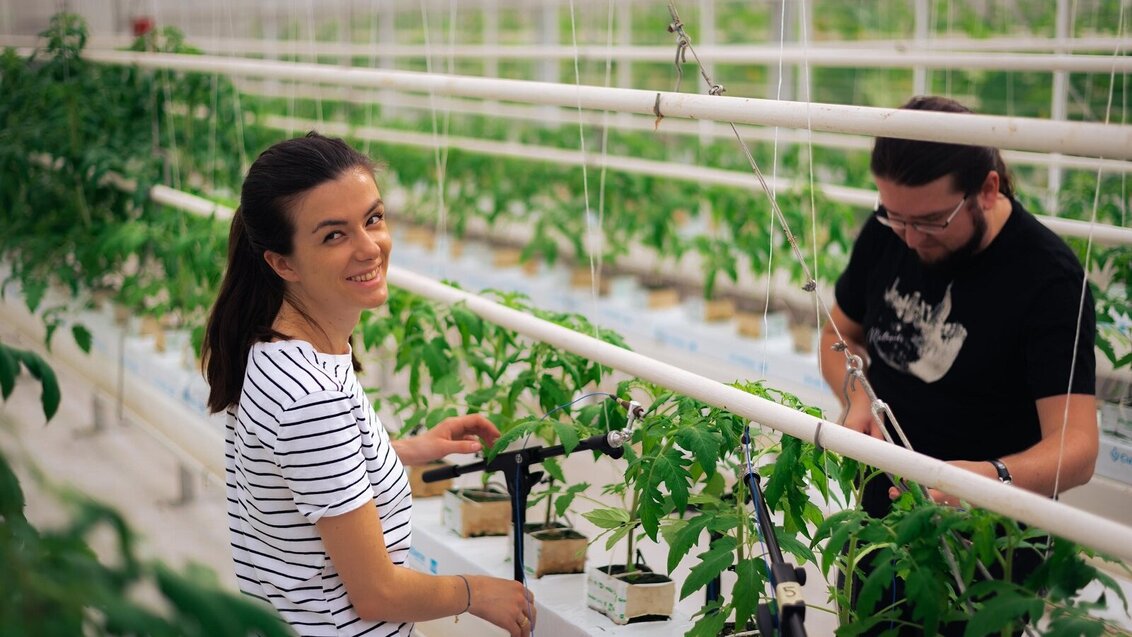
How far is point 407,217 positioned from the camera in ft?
23.3

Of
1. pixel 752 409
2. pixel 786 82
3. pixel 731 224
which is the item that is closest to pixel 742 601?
pixel 752 409

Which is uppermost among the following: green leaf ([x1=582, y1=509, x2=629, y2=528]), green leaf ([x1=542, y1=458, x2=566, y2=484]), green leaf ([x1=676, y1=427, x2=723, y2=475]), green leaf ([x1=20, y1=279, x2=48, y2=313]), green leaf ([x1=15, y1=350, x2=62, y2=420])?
green leaf ([x1=15, y1=350, x2=62, y2=420])

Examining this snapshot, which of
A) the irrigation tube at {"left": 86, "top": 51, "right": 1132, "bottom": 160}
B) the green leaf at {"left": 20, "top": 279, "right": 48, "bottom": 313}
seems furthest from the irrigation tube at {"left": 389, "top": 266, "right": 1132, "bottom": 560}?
the green leaf at {"left": 20, "top": 279, "right": 48, "bottom": 313}

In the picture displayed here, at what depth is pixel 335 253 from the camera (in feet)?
4.84

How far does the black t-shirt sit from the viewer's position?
1.74 m

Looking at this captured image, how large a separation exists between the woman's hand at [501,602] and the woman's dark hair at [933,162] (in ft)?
2.97

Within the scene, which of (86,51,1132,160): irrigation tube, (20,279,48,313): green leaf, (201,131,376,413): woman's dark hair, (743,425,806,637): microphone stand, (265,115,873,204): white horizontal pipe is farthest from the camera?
(265,115,873,204): white horizontal pipe

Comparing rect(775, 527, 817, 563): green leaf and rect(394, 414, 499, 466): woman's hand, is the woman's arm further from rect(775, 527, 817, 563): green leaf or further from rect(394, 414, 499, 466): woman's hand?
rect(775, 527, 817, 563): green leaf

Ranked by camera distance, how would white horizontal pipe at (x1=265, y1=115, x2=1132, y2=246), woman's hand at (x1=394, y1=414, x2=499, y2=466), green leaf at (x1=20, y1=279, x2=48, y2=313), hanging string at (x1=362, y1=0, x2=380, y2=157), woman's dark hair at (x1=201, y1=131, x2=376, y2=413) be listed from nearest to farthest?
woman's dark hair at (x1=201, y1=131, x2=376, y2=413)
woman's hand at (x1=394, y1=414, x2=499, y2=466)
white horizontal pipe at (x1=265, y1=115, x2=1132, y2=246)
hanging string at (x1=362, y1=0, x2=380, y2=157)
green leaf at (x1=20, y1=279, x2=48, y2=313)

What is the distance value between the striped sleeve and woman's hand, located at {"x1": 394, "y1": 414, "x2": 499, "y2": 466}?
0.39 m

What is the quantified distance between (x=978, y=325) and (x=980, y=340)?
0.08 ft

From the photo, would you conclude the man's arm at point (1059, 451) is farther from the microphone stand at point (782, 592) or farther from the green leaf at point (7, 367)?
the green leaf at point (7, 367)

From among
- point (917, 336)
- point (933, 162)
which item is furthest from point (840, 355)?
point (933, 162)

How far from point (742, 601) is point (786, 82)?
5057mm
